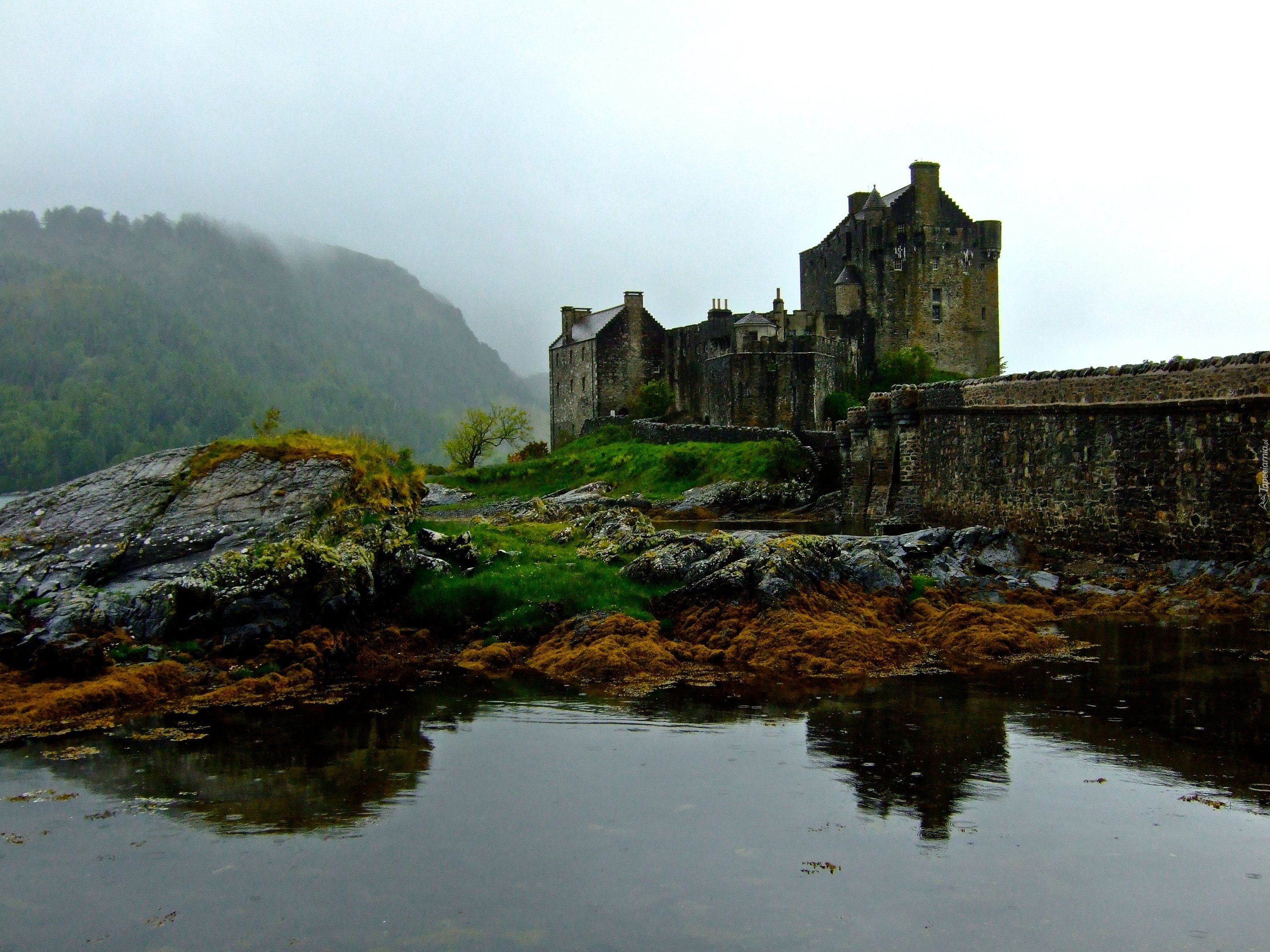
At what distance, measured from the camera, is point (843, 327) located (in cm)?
6141

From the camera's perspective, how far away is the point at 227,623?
1432cm

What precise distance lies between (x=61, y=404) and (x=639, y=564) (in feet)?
428

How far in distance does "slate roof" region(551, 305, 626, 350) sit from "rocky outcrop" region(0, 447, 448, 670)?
53.8 metres

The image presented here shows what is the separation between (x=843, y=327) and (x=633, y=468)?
17.8m

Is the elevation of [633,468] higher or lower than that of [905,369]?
lower

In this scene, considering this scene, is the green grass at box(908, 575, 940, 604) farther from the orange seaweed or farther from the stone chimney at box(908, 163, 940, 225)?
the stone chimney at box(908, 163, 940, 225)

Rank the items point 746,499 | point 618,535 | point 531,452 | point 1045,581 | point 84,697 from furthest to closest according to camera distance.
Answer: point 531,452 < point 746,499 < point 1045,581 < point 618,535 < point 84,697

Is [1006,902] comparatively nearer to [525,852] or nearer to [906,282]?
[525,852]

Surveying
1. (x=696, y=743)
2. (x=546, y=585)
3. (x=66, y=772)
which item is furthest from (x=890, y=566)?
(x=66, y=772)

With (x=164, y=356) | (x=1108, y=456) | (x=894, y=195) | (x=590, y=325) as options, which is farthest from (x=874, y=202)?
(x=164, y=356)

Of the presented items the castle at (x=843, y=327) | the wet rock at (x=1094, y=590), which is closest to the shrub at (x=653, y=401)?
the castle at (x=843, y=327)


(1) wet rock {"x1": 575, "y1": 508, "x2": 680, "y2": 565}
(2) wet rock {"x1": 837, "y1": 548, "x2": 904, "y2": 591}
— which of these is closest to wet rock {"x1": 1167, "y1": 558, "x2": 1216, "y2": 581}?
(2) wet rock {"x1": 837, "y1": 548, "x2": 904, "y2": 591}

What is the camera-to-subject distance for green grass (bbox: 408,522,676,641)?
16.0 metres

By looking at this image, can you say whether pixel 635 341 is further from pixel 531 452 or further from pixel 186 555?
pixel 186 555
